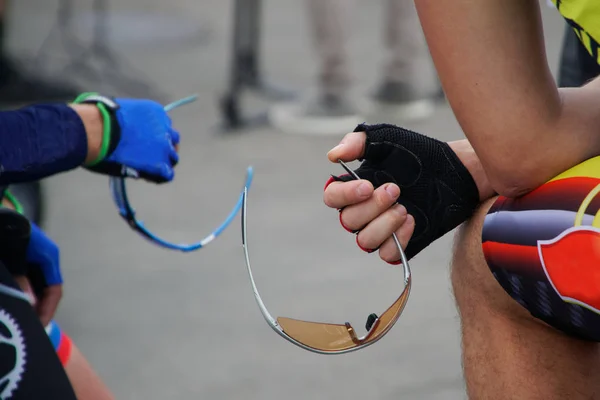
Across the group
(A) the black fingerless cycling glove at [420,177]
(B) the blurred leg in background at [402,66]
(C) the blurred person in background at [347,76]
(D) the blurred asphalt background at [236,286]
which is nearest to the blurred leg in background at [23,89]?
(D) the blurred asphalt background at [236,286]

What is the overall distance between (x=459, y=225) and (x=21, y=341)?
651mm

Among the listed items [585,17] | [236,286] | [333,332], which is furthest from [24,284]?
[236,286]

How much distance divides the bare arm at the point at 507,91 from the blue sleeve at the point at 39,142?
610mm

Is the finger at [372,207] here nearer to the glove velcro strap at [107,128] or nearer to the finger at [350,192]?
the finger at [350,192]

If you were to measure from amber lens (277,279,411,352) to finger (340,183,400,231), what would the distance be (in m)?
0.11

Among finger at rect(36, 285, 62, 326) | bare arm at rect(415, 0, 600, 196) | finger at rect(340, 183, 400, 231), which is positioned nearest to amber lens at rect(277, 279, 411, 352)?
finger at rect(340, 183, 400, 231)

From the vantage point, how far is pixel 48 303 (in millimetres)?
1681

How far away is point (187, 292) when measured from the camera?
3.00 m

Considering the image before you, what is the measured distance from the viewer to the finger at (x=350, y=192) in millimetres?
1312

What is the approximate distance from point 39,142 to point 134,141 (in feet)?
0.57

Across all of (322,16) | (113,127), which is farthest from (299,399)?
(322,16)

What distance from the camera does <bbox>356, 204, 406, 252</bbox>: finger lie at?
1.33m

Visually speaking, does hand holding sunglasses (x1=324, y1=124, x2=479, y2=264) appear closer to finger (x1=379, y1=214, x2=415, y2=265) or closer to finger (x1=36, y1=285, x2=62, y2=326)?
finger (x1=379, y1=214, x2=415, y2=265)

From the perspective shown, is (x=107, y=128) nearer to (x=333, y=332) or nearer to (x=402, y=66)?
(x=333, y=332)
